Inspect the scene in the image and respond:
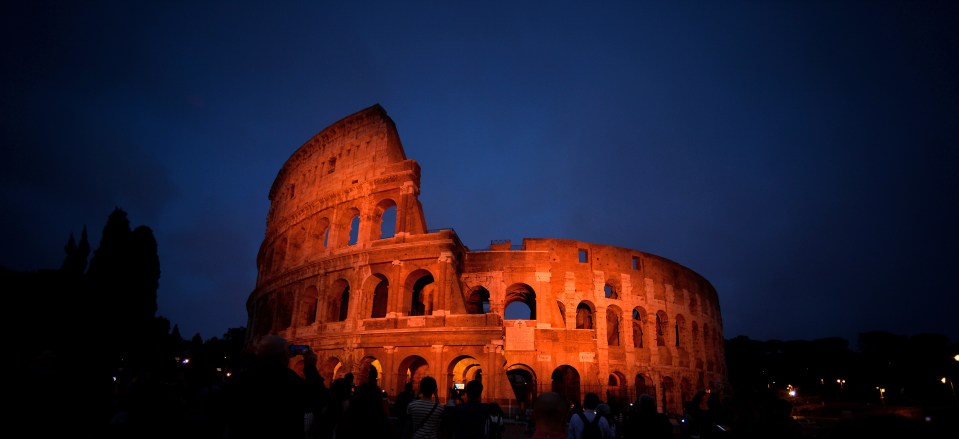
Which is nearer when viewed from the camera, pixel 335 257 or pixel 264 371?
pixel 264 371

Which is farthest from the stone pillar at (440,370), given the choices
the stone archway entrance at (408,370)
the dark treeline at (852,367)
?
the dark treeline at (852,367)

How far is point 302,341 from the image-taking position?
78.6ft

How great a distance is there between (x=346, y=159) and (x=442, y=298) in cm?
1053

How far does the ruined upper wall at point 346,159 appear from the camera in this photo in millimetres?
25391

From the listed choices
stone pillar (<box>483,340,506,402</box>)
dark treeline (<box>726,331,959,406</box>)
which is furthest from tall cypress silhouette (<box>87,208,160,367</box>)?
dark treeline (<box>726,331,959,406</box>)

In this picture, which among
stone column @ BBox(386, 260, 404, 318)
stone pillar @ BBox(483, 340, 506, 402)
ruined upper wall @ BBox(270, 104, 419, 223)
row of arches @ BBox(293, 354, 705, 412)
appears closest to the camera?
stone pillar @ BBox(483, 340, 506, 402)

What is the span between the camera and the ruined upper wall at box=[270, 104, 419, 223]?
25391mm

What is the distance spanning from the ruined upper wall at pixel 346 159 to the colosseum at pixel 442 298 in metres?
0.08

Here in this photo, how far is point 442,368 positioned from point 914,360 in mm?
61518

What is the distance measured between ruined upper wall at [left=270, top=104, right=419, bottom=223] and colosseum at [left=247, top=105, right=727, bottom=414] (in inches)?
3.3

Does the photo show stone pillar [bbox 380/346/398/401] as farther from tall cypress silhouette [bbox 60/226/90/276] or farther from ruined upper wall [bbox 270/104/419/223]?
tall cypress silhouette [bbox 60/226/90/276]

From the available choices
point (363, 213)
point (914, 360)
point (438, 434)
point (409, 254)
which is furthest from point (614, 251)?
point (914, 360)

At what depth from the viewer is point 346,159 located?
2709cm

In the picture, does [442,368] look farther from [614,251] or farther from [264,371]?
[264,371]
